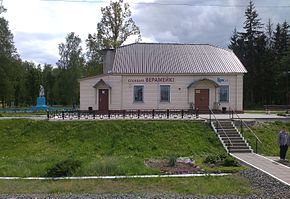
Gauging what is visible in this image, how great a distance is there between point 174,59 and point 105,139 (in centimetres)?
1705

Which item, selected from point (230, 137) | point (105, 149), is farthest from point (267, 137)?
point (105, 149)

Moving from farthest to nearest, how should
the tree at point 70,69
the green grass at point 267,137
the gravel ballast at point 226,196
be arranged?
the tree at point 70,69 → the green grass at point 267,137 → the gravel ballast at point 226,196

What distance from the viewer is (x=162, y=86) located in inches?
1548

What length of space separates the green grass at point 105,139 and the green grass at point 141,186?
22.4 feet

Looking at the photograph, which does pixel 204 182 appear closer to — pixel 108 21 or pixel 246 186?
pixel 246 186

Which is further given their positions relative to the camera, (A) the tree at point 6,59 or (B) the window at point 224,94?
(A) the tree at point 6,59

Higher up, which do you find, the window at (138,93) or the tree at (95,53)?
the tree at (95,53)

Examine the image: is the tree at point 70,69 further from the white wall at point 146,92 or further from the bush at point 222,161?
the bush at point 222,161

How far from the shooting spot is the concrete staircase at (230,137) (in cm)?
2435

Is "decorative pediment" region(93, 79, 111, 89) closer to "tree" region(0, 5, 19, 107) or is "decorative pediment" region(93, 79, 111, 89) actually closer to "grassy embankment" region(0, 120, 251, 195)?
"grassy embankment" region(0, 120, 251, 195)

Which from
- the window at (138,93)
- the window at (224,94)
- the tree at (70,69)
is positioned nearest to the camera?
the window at (138,93)

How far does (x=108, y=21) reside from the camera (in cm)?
5569

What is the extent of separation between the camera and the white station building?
39.0 meters

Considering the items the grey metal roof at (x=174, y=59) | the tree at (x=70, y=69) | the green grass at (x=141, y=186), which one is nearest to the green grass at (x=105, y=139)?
the green grass at (x=141, y=186)
